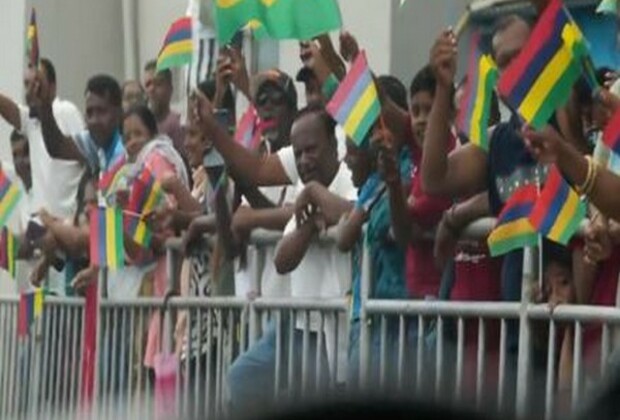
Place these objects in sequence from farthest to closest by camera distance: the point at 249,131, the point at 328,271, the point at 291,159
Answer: the point at 249,131 < the point at 291,159 < the point at 328,271

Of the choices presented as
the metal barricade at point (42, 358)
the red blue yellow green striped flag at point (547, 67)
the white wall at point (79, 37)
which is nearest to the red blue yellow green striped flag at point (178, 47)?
the metal barricade at point (42, 358)

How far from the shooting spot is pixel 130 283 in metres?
11.1

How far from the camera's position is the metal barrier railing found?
1551mm

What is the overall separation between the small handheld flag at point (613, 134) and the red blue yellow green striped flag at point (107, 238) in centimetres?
507

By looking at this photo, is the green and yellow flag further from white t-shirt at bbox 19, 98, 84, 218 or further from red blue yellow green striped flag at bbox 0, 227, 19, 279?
red blue yellow green striped flag at bbox 0, 227, 19, 279

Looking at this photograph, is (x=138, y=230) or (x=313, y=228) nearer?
(x=313, y=228)

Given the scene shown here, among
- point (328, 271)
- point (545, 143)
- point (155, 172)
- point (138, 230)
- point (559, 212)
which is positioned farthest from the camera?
point (138, 230)

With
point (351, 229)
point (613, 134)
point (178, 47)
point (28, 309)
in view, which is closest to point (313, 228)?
point (351, 229)

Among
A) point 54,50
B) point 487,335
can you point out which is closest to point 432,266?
point 487,335

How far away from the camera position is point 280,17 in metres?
9.28

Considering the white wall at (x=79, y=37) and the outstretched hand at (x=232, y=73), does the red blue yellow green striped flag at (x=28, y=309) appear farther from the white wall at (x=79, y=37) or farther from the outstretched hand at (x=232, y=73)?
the white wall at (x=79, y=37)

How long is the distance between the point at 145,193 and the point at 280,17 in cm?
188

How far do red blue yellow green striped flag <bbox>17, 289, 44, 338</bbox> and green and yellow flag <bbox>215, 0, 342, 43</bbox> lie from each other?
3.05 metres

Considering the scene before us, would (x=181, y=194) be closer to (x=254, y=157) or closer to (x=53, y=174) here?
(x=254, y=157)
